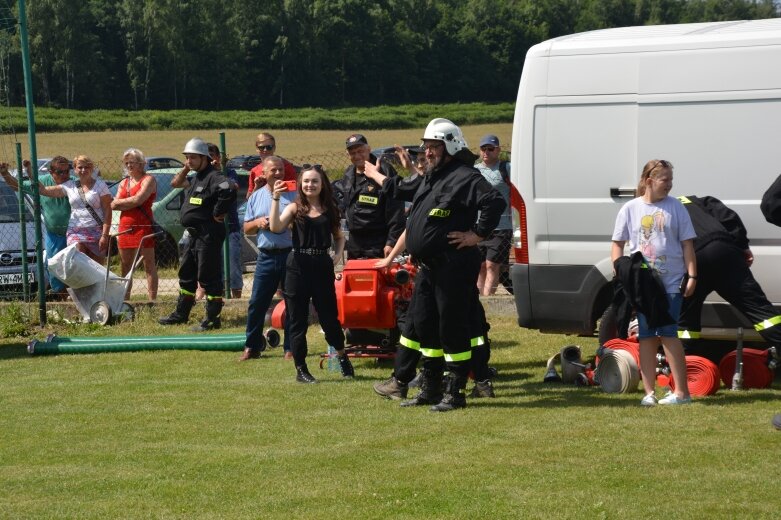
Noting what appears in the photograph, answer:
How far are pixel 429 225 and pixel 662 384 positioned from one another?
2.35 m

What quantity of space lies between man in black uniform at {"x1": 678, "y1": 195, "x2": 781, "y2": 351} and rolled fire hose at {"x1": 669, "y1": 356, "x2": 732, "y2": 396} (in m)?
0.42

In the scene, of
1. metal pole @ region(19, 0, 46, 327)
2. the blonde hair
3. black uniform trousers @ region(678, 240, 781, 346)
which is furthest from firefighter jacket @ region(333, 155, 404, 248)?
metal pole @ region(19, 0, 46, 327)

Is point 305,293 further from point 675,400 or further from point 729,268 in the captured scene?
point 729,268

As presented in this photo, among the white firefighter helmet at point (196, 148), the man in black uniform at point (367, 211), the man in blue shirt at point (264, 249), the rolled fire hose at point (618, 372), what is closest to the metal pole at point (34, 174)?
the white firefighter helmet at point (196, 148)

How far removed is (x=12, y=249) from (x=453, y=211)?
8.49 metres

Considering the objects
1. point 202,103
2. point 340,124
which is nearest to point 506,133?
point 340,124

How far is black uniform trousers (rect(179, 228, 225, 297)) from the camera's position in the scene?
42.0ft

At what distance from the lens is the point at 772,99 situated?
8.99 metres

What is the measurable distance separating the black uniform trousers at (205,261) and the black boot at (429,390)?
4.56 meters

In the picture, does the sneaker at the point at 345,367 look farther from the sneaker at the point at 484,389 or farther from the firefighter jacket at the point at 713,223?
the firefighter jacket at the point at 713,223

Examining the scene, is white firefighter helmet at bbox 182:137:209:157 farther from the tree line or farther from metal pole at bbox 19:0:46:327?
the tree line

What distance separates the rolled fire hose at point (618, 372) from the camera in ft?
29.7

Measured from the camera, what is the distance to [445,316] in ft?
28.2

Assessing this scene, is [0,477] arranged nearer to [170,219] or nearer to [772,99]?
[772,99]
